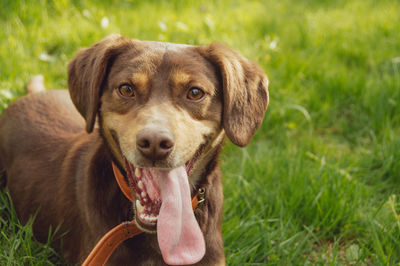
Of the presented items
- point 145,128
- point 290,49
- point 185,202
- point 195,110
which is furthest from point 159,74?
point 290,49

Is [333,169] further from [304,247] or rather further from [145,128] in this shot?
[145,128]

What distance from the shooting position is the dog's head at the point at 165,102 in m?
2.42

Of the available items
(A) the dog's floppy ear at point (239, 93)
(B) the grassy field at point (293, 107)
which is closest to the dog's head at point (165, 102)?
(A) the dog's floppy ear at point (239, 93)

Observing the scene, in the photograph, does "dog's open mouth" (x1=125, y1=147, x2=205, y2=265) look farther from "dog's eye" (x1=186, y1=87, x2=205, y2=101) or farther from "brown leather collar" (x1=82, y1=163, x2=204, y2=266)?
"dog's eye" (x1=186, y1=87, x2=205, y2=101)

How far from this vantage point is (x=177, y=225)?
8.00 ft

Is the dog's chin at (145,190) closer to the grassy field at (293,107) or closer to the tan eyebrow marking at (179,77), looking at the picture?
the tan eyebrow marking at (179,77)

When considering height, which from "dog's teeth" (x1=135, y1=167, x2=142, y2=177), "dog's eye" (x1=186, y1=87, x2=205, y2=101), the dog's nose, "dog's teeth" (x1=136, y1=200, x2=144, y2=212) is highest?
"dog's eye" (x1=186, y1=87, x2=205, y2=101)

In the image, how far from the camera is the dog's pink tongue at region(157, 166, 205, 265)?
242 centimetres

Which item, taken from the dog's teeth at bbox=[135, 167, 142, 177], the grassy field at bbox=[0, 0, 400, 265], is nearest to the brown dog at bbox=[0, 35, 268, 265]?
the dog's teeth at bbox=[135, 167, 142, 177]

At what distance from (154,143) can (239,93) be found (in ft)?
2.34

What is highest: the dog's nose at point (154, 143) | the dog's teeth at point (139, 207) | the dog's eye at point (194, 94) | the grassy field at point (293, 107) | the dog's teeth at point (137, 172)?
the dog's eye at point (194, 94)

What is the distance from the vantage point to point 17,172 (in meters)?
3.42

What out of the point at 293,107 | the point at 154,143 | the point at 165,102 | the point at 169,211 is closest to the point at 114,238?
the point at 169,211

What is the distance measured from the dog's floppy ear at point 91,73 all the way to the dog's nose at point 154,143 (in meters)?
0.50
